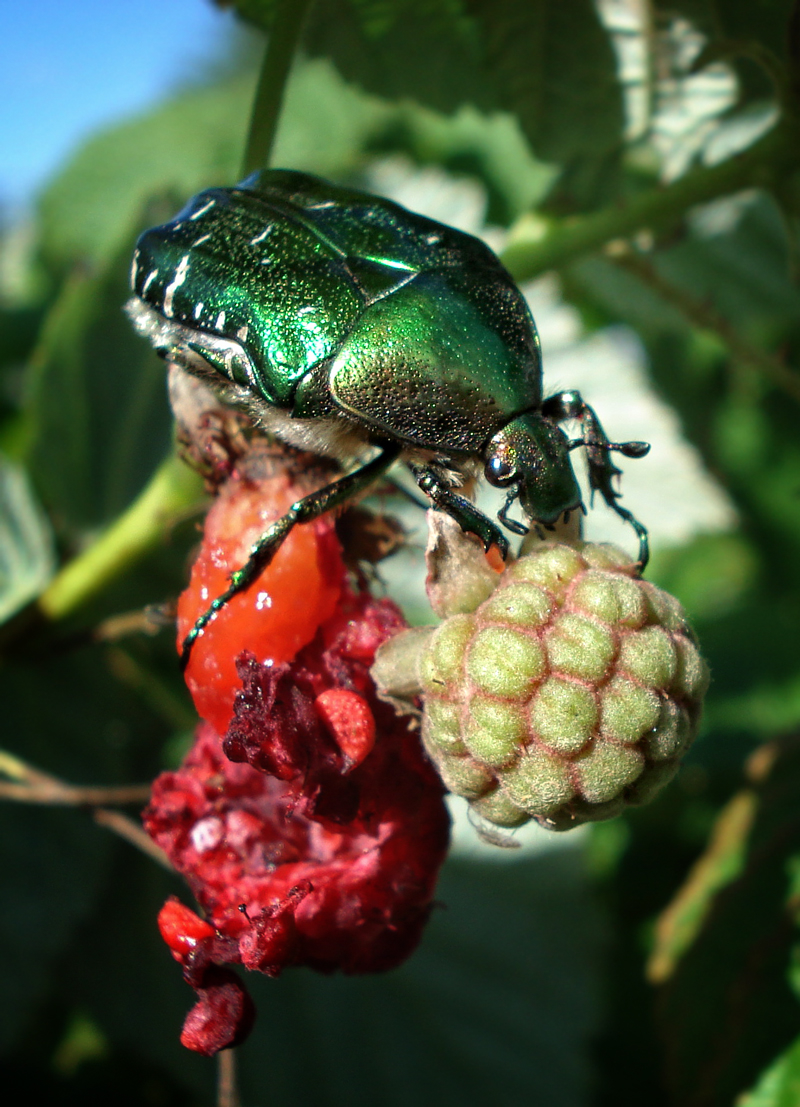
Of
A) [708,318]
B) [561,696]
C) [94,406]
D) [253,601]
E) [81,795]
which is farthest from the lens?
[94,406]

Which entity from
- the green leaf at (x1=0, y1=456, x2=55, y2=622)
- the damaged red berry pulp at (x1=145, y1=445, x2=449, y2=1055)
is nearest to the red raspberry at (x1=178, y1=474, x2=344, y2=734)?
the damaged red berry pulp at (x1=145, y1=445, x2=449, y2=1055)

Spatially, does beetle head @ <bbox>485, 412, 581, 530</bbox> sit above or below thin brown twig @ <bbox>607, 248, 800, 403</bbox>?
above

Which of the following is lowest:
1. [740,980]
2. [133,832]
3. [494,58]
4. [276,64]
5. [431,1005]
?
[431,1005]

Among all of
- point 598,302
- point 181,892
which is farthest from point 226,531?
point 598,302

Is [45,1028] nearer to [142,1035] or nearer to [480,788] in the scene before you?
[142,1035]

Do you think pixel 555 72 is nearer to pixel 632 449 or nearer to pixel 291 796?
pixel 632 449

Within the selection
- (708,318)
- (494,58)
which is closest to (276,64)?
(494,58)

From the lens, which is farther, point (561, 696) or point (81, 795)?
point (81, 795)

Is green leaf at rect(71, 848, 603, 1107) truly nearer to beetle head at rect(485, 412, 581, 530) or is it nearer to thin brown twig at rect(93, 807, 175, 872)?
thin brown twig at rect(93, 807, 175, 872)
